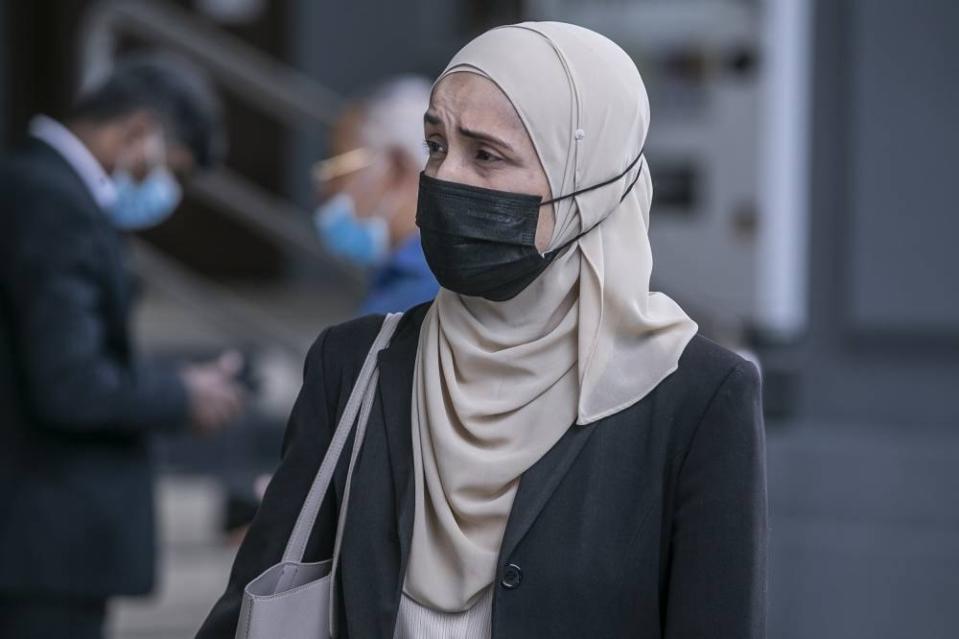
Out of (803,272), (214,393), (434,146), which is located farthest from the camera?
(803,272)

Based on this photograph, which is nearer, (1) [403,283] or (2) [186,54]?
(1) [403,283]

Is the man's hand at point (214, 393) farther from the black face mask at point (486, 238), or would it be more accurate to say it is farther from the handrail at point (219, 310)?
the black face mask at point (486, 238)

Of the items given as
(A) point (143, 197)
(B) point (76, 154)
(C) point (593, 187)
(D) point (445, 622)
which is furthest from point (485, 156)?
(A) point (143, 197)

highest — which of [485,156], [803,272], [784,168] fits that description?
[485,156]

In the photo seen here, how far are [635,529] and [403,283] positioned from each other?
3.84ft

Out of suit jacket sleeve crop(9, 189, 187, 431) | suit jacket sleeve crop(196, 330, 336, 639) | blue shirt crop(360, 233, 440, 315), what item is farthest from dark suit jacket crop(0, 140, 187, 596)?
suit jacket sleeve crop(196, 330, 336, 639)

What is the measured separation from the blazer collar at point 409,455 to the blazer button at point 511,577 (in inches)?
0.6

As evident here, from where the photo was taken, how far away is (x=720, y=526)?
1.86m

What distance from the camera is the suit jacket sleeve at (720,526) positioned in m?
1.86

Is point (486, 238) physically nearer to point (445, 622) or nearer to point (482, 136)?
point (482, 136)

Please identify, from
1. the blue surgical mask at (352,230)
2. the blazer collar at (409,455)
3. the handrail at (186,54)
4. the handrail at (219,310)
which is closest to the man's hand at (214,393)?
the blue surgical mask at (352,230)

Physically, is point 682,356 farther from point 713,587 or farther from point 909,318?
point 909,318

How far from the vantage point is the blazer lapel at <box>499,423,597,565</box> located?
186 cm

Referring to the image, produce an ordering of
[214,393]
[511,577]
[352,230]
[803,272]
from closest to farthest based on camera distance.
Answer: [511,577], [352,230], [214,393], [803,272]
